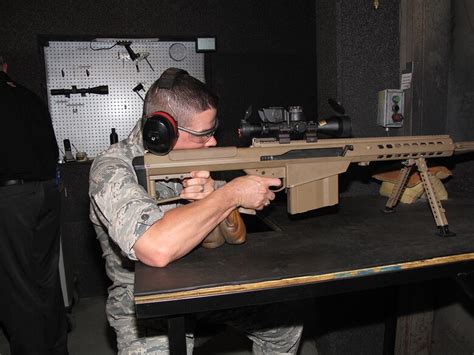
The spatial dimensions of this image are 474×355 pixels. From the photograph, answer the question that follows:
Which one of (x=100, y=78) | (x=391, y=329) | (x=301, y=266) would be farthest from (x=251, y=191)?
(x=100, y=78)

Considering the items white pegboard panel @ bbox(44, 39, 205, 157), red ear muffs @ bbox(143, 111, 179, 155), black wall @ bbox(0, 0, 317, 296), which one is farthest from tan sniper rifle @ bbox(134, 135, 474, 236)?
white pegboard panel @ bbox(44, 39, 205, 157)

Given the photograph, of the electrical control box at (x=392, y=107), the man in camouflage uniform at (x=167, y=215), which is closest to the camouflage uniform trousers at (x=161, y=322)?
the man in camouflage uniform at (x=167, y=215)

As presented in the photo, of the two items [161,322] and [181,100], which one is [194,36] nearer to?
[181,100]

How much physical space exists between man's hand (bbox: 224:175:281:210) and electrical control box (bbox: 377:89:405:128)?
1339 millimetres

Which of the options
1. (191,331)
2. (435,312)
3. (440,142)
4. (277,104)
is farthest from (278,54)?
(191,331)

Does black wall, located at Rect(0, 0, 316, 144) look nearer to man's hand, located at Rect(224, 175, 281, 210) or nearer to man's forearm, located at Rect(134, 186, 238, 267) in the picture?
man's hand, located at Rect(224, 175, 281, 210)

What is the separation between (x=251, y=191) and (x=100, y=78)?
3.03 metres

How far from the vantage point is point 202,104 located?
6.09 feet

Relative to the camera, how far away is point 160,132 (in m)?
1.65

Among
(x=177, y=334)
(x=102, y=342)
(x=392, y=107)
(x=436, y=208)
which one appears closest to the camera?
(x=177, y=334)

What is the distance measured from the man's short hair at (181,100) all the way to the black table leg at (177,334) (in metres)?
0.83

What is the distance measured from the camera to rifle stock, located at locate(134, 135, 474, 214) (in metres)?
1.87

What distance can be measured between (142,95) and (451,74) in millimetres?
2878

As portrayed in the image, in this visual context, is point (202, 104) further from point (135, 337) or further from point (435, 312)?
point (435, 312)
